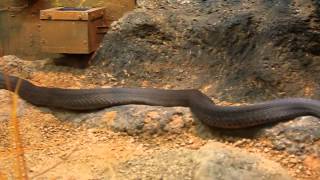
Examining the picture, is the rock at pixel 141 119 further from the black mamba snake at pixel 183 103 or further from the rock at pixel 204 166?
the rock at pixel 204 166

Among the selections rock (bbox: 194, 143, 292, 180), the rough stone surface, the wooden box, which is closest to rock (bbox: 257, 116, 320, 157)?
rock (bbox: 194, 143, 292, 180)

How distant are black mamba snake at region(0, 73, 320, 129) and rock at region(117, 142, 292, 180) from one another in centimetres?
23

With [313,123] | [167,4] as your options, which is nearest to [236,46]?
[167,4]

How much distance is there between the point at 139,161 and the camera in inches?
117

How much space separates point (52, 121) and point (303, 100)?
1.74 meters

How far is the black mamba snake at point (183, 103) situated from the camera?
3072mm

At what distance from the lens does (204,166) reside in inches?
104

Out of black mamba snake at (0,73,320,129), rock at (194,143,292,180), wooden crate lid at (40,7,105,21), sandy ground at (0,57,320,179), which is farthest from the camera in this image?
wooden crate lid at (40,7,105,21)

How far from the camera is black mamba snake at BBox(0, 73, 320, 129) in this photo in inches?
121

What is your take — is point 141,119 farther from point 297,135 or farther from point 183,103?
point 297,135

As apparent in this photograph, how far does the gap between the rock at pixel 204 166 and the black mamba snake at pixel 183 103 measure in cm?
23

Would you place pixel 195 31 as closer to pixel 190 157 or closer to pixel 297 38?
pixel 297 38

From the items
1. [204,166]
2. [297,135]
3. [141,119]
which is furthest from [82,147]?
[297,135]

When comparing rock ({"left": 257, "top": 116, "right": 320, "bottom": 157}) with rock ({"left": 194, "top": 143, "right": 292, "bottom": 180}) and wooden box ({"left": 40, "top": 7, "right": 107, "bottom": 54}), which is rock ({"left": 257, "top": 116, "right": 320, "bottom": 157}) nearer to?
rock ({"left": 194, "top": 143, "right": 292, "bottom": 180})
